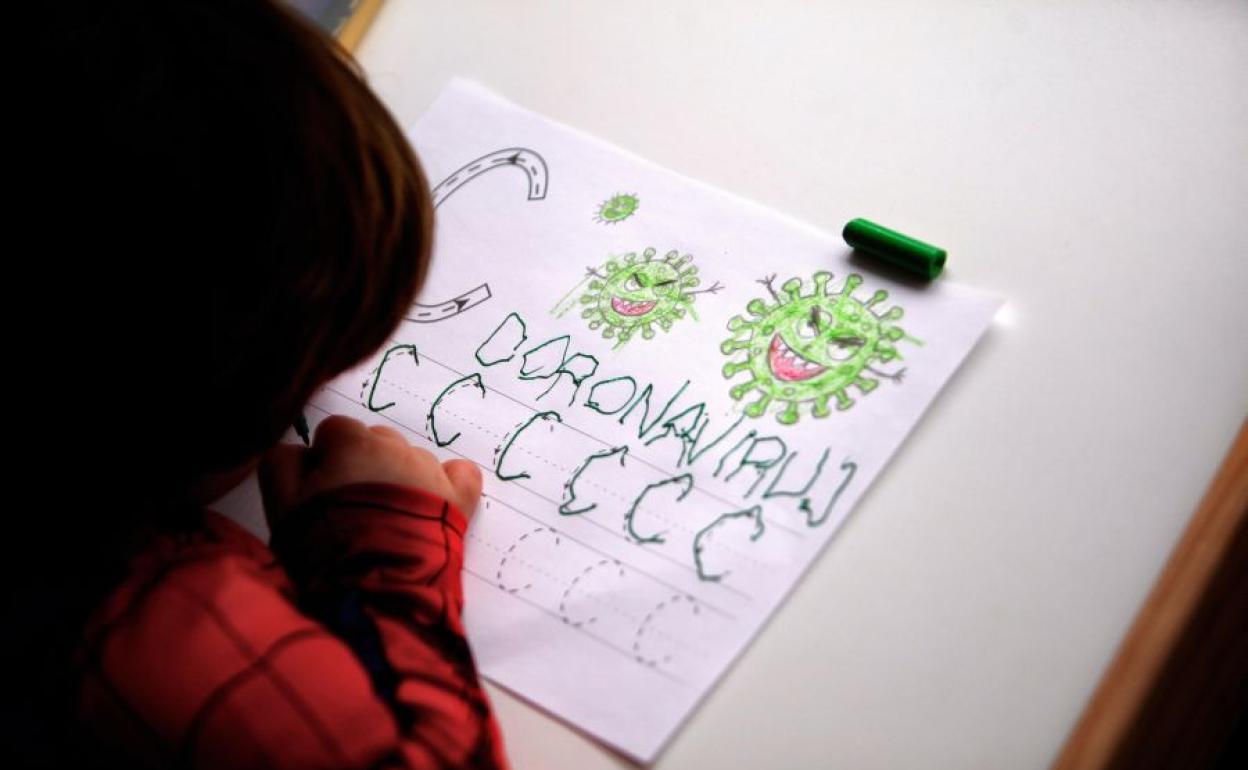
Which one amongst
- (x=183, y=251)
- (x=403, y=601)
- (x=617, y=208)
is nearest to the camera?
(x=183, y=251)

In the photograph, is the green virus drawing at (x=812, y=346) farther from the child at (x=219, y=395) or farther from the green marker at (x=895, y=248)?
the child at (x=219, y=395)

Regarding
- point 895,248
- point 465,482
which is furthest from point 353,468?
point 895,248

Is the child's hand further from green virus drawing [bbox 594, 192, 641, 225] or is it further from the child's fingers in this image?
green virus drawing [bbox 594, 192, 641, 225]

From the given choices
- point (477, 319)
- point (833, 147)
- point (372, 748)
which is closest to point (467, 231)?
point (477, 319)

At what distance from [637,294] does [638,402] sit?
0.07 metres

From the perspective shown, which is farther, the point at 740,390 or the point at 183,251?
the point at 740,390

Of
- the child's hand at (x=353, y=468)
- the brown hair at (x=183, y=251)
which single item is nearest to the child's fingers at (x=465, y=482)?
the child's hand at (x=353, y=468)

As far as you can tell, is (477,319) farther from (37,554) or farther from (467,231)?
(37,554)

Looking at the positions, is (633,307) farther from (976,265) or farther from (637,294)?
(976,265)

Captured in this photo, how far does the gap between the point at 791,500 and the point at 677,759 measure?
14cm

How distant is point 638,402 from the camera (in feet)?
2.06

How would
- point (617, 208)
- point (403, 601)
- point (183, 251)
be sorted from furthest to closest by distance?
point (617, 208)
point (403, 601)
point (183, 251)

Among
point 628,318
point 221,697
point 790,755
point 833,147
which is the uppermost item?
point 833,147

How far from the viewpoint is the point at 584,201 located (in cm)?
72
